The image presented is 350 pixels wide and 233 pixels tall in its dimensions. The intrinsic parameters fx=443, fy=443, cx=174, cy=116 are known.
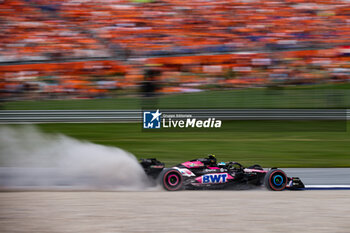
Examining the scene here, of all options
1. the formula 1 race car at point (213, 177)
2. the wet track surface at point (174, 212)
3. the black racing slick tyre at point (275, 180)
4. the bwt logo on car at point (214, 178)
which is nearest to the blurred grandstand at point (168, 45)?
the formula 1 race car at point (213, 177)

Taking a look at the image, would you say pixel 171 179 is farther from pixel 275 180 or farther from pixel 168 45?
pixel 168 45

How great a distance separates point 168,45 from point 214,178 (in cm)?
1000

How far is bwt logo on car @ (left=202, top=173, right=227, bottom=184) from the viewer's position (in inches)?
282

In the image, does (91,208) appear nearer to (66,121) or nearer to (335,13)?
(66,121)

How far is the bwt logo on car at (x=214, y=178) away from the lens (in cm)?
716

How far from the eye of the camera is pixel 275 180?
718 cm

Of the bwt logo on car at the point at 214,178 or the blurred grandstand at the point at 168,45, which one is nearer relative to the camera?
the bwt logo on car at the point at 214,178

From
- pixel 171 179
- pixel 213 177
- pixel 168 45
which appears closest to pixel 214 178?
pixel 213 177

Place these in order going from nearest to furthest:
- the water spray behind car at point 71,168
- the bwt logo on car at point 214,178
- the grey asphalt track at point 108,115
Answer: the bwt logo on car at point 214,178, the water spray behind car at point 71,168, the grey asphalt track at point 108,115

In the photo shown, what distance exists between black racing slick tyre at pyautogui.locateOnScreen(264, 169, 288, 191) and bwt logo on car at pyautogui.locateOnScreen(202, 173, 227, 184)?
26.7 inches

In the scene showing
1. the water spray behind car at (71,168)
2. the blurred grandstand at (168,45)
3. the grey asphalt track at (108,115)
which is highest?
the blurred grandstand at (168,45)

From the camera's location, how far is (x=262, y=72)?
1560 cm

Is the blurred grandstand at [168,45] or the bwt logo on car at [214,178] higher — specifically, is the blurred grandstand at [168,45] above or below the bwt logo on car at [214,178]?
above

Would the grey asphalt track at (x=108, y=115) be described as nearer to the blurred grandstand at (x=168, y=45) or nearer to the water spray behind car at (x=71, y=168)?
the blurred grandstand at (x=168, y=45)
